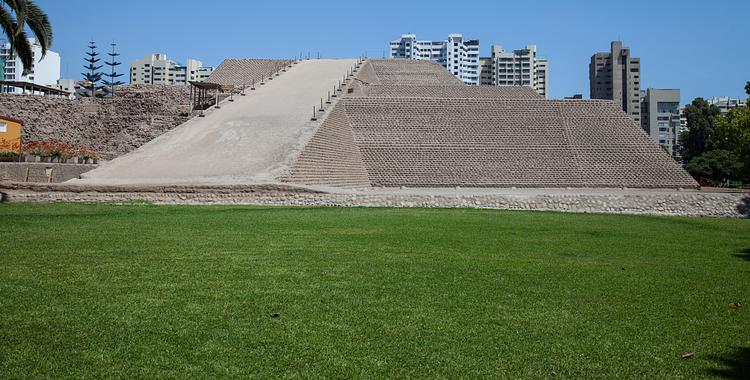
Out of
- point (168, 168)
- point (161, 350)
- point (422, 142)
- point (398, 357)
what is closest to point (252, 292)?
point (161, 350)

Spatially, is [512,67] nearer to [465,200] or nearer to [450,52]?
[450,52]

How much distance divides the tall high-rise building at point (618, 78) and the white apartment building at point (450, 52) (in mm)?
22855

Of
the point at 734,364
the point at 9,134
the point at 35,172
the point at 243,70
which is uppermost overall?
the point at 243,70

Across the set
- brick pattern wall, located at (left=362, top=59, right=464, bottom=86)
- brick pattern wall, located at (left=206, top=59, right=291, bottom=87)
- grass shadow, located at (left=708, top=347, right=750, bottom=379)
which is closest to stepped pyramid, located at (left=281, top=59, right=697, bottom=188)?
brick pattern wall, located at (left=362, top=59, right=464, bottom=86)

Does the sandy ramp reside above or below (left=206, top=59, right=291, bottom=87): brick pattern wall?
below

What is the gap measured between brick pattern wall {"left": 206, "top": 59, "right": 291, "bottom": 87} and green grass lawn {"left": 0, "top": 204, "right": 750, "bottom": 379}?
28.5 metres

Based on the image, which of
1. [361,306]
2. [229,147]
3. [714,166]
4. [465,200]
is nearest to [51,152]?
[229,147]

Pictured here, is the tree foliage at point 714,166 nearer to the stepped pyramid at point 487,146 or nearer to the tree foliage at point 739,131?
the tree foliage at point 739,131

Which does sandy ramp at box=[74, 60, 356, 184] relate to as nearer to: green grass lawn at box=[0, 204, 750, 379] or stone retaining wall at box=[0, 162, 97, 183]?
stone retaining wall at box=[0, 162, 97, 183]

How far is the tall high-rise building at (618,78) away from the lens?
88750 millimetres

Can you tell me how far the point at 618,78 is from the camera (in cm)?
8906

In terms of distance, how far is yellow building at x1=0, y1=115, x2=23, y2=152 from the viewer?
20402 mm

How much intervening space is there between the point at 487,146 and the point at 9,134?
15.9m

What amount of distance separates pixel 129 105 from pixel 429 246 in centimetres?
2336
